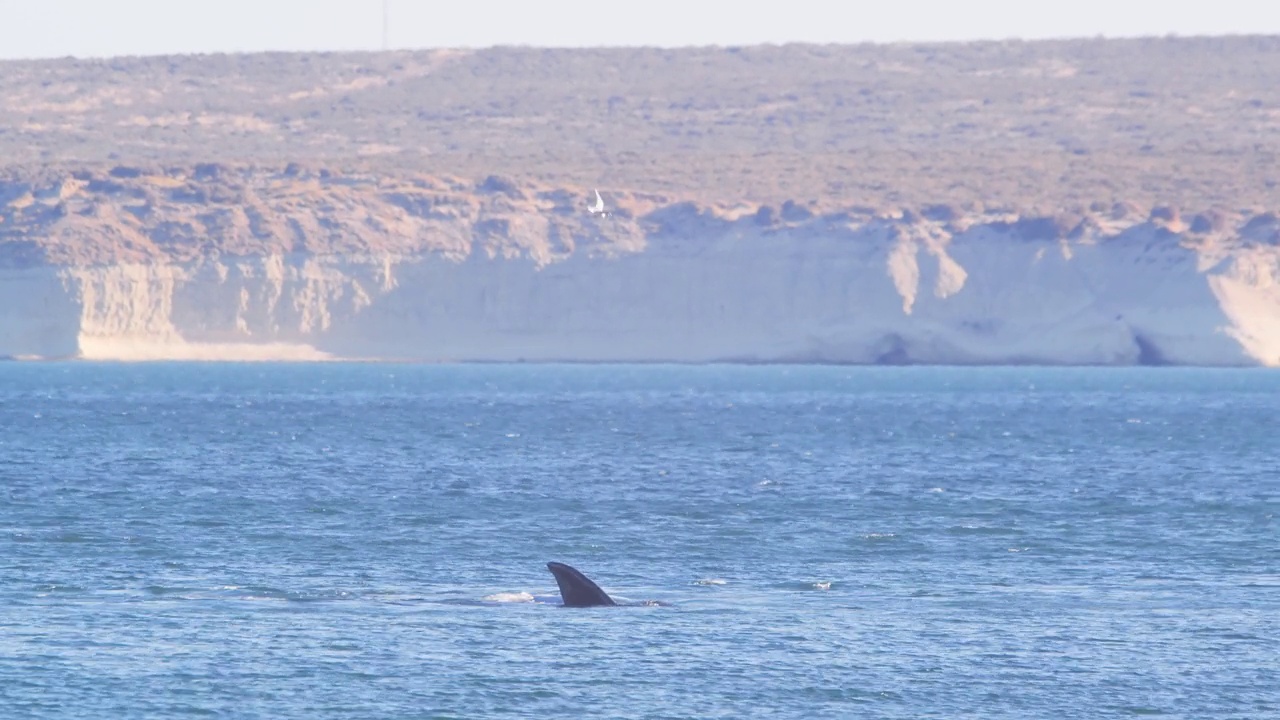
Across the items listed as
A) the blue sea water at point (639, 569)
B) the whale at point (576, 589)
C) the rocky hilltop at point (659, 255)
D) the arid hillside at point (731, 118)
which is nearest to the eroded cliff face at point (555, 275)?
the rocky hilltop at point (659, 255)

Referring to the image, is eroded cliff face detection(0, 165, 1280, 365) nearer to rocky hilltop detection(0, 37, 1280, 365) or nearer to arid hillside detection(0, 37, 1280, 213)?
rocky hilltop detection(0, 37, 1280, 365)

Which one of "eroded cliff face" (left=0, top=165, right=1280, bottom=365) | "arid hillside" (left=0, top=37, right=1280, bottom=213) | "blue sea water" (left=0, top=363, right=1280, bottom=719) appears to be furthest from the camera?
"arid hillside" (left=0, top=37, right=1280, bottom=213)

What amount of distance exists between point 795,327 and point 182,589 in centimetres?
8625

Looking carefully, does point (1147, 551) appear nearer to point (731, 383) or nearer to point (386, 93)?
point (731, 383)

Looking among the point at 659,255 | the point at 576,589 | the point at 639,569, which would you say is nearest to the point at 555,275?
the point at 659,255

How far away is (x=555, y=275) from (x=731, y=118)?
165 feet

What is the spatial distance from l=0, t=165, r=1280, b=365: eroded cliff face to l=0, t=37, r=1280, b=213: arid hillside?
19.9 ft

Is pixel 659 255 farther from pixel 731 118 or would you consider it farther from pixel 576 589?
pixel 576 589

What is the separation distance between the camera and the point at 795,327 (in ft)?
362

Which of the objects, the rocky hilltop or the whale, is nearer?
the whale

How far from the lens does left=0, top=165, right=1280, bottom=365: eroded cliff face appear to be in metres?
106

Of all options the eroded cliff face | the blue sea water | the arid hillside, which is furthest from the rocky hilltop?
the blue sea water

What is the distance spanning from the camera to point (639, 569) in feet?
92.5

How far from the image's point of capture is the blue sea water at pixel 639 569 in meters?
19.5
